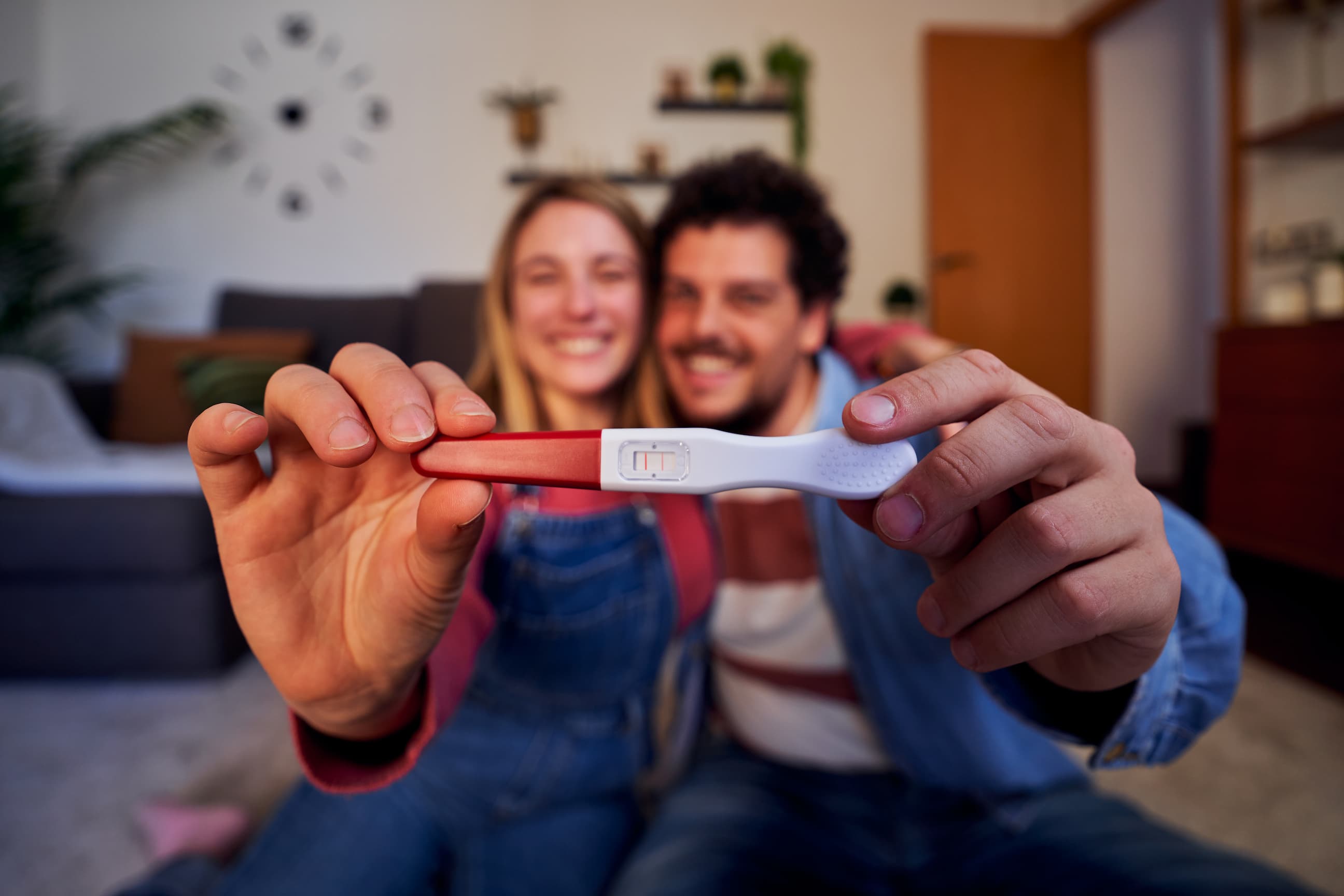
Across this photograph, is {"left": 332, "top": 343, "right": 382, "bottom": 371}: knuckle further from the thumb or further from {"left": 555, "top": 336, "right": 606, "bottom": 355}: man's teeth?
{"left": 555, "top": 336, "right": 606, "bottom": 355}: man's teeth

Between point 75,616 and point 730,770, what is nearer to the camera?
point 730,770

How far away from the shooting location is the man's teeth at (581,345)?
62cm

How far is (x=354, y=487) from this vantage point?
34cm

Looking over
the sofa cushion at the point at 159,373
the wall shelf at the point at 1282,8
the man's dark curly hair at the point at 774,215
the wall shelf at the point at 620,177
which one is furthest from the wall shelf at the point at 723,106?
the man's dark curly hair at the point at 774,215

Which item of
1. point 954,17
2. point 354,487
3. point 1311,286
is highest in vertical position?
point 954,17

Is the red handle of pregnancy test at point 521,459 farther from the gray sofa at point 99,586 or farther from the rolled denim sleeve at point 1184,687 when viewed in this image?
the gray sofa at point 99,586

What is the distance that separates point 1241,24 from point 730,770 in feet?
8.67

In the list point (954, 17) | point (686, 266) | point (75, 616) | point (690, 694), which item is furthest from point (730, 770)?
point (954, 17)

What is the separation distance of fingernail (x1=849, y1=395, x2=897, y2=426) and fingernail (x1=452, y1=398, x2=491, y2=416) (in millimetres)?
153

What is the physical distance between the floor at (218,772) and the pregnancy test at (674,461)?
21 cm

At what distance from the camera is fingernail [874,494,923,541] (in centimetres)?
27

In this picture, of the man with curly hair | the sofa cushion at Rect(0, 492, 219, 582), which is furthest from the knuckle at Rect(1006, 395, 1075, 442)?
the sofa cushion at Rect(0, 492, 219, 582)

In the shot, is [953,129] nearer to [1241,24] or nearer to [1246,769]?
[1241,24]

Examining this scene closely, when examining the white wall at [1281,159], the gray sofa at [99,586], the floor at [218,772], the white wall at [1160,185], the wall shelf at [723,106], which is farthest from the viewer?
the wall shelf at [723,106]
